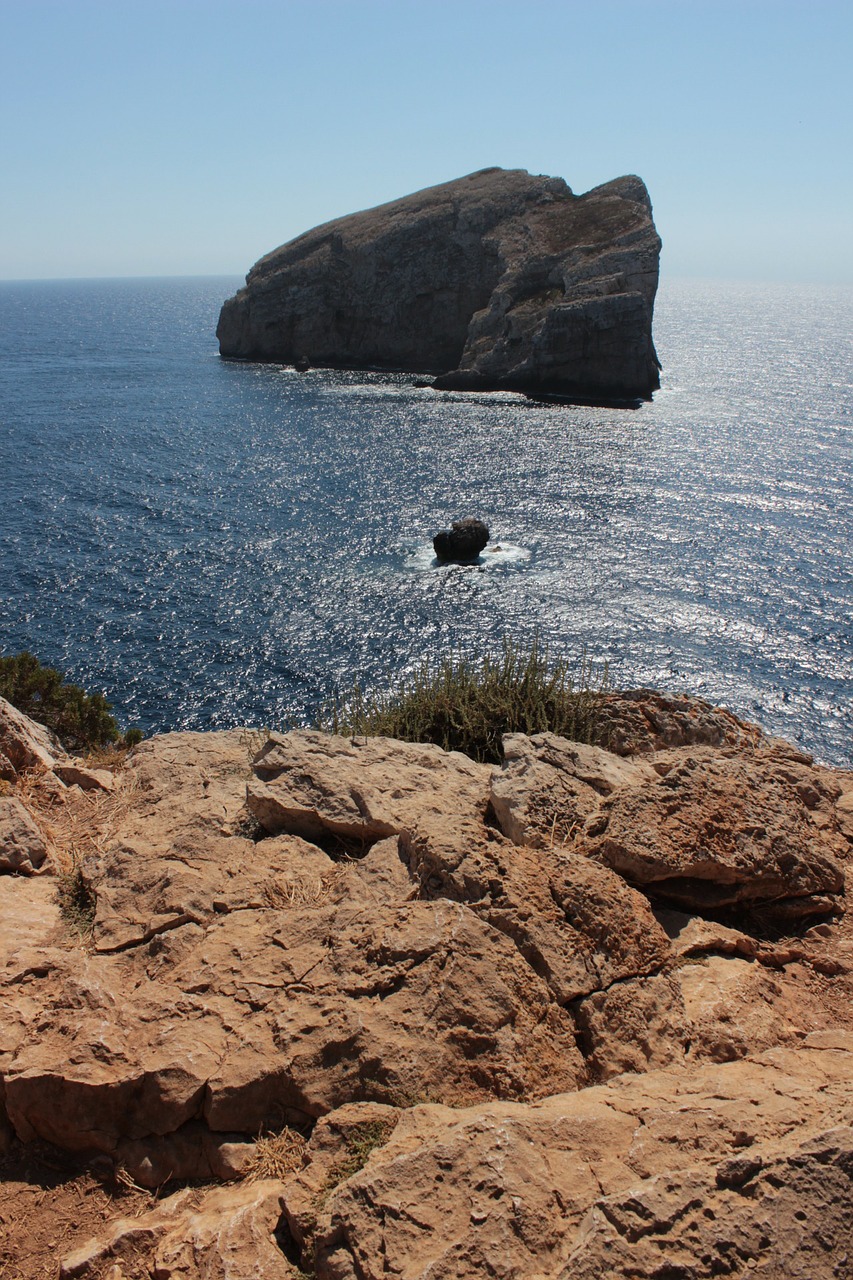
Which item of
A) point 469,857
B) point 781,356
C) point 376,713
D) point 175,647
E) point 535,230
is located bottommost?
point 175,647

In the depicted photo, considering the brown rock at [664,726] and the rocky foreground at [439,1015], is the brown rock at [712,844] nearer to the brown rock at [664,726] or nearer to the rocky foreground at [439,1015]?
the rocky foreground at [439,1015]

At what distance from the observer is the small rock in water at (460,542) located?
4809 centimetres

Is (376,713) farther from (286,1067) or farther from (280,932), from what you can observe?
(286,1067)

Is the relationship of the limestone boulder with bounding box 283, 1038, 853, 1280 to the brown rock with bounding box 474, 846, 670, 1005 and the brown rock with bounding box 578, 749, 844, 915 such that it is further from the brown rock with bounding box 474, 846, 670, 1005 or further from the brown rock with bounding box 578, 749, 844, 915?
the brown rock with bounding box 578, 749, 844, 915

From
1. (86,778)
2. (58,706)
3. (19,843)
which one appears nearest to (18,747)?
(86,778)

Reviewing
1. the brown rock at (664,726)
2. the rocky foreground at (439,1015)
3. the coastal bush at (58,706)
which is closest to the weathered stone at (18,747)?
the rocky foreground at (439,1015)

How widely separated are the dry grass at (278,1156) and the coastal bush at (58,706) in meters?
15.2

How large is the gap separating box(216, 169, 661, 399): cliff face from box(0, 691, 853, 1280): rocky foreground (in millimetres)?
81946

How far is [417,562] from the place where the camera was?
48375mm

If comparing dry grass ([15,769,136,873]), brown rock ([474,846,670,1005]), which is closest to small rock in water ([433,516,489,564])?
dry grass ([15,769,136,873])

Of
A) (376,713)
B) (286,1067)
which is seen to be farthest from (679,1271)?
(376,713)

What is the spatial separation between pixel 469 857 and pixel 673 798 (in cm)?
219

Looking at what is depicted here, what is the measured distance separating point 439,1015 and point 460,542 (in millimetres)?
42831

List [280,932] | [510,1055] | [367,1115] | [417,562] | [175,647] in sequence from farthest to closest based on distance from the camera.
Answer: [417,562]
[175,647]
[280,932]
[510,1055]
[367,1115]
